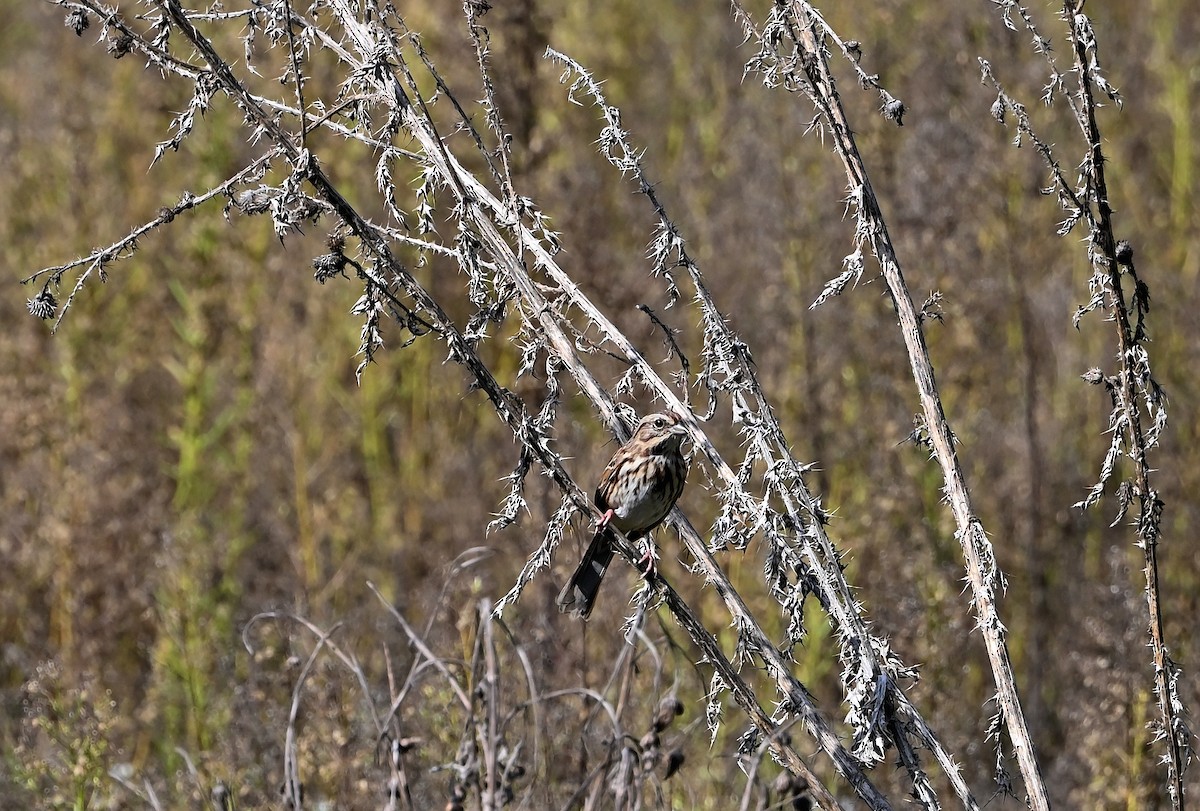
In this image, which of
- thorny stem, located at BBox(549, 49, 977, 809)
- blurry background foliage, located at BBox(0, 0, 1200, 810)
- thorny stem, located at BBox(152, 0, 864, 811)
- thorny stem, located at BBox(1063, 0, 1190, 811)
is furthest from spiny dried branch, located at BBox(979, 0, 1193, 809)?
blurry background foliage, located at BBox(0, 0, 1200, 810)

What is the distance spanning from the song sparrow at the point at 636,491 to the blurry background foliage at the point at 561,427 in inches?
23.2

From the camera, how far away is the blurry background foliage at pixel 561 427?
507 cm

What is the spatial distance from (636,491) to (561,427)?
5.65 ft

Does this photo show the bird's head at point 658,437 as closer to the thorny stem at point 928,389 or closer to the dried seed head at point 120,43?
the thorny stem at point 928,389

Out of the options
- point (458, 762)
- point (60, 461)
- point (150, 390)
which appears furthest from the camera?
point (150, 390)

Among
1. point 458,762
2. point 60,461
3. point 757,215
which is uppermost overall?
point 757,215

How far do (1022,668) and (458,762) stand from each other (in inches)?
167

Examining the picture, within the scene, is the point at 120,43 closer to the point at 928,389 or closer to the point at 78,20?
the point at 78,20

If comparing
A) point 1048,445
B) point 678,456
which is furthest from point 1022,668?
point 678,456

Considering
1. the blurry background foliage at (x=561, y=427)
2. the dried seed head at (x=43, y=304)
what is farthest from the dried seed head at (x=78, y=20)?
the blurry background foliage at (x=561, y=427)

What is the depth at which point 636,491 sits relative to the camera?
12.6ft

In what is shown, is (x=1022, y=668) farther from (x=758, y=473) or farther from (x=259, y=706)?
(x=259, y=706)

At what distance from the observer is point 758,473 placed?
19.8 ft

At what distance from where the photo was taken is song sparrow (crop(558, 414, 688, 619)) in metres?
3.62
